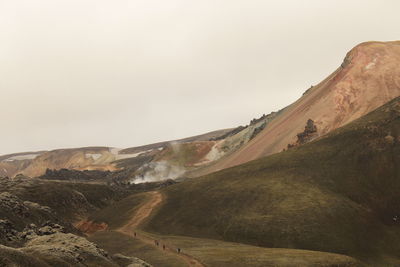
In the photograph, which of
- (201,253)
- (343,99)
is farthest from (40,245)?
(343,99)

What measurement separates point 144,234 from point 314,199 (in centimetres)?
4148

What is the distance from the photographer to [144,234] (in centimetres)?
8844

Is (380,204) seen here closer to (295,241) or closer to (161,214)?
(295,241)

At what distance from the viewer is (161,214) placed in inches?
4122

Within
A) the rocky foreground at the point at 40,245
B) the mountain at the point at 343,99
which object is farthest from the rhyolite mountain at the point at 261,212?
the mountain at the point at 343,99

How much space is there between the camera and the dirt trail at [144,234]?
6289 centimetres

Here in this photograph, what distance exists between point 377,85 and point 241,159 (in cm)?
6456

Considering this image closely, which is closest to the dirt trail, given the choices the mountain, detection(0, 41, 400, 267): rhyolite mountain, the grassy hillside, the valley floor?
the valley floor

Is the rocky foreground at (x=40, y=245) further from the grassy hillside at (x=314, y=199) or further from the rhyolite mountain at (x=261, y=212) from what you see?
the grassy hillside at (x=314, y=199)

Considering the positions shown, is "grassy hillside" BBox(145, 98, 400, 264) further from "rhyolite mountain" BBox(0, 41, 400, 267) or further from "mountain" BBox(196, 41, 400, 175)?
"mountain" BBox(196, 41, 400, 175)

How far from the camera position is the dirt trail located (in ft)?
206

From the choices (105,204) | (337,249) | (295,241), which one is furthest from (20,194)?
(337,249)

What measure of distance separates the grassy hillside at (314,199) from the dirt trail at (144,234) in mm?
3876

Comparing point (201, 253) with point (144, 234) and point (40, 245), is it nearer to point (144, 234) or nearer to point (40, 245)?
point (144, 234)
